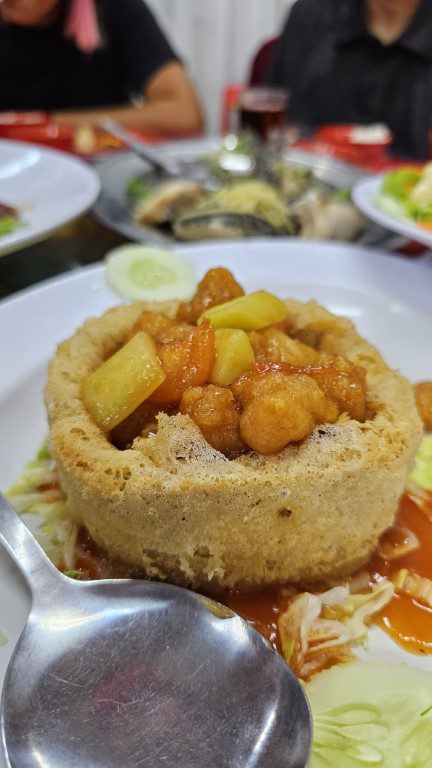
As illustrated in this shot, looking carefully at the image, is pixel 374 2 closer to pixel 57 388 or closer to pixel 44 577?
pixel 57 388

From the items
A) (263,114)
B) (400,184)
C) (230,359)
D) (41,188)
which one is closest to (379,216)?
(400,184)

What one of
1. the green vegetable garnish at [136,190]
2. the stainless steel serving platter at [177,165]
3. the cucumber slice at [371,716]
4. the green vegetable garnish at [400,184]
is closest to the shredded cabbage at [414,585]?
the cucumber slice at [371,716]

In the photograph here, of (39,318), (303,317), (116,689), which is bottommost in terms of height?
(116,689)

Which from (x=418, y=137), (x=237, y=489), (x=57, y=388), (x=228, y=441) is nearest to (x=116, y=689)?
(x=237, y=489)

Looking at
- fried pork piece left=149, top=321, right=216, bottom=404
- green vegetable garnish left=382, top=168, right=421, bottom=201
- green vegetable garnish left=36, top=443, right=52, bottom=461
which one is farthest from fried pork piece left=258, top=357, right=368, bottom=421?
green vegetable garnish left=382, top=168, right=421, bottom=201

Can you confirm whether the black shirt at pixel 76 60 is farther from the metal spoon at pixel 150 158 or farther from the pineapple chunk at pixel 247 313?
the pineapple chunk at pixel 247 313
